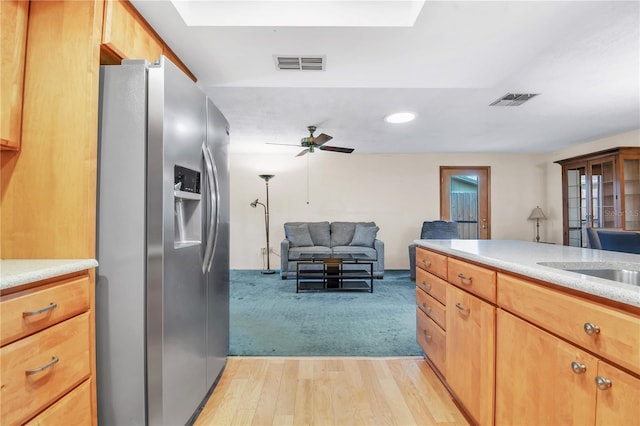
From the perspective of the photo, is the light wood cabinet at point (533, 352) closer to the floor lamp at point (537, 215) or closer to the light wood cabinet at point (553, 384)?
the light wood cabinet at point (553, 384)

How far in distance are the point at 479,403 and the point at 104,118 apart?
2093 millimetres

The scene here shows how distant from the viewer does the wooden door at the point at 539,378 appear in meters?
0.83

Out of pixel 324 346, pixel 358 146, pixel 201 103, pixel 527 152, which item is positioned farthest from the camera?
pixel 527 152

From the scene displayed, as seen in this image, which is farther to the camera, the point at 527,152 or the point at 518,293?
the point at 527,152

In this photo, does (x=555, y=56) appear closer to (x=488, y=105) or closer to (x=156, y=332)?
(x=488, y=105)

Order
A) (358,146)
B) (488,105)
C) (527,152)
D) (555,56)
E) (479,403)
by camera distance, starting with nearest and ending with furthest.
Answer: (479,403)
(555,56)
(488,105)
(358,146)
(527,152)

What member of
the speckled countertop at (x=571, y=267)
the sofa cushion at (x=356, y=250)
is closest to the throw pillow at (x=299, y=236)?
the sofa cushion at (x=356, y=250)

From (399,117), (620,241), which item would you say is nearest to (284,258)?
(399,117)

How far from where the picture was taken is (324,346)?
2.39 m

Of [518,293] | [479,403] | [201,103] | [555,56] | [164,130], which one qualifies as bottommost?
[479,403]

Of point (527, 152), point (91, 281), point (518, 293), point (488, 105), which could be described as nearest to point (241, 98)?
point (91, 281)

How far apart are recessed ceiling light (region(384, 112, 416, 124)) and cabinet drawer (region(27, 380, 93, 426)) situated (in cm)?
365

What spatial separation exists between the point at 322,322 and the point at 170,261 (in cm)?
201

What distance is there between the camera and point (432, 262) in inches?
75.4
